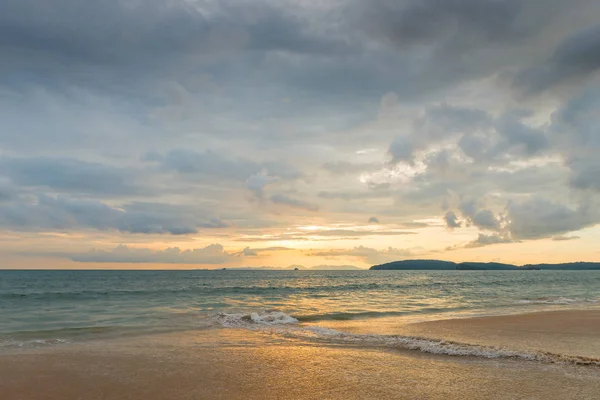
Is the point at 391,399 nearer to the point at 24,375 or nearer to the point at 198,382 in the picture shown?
the point at 198,382

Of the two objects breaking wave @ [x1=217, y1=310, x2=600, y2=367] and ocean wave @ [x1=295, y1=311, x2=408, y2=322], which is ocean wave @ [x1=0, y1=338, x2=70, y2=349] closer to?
breaking wave @ [x1=217, y1=310, x2=600, y2=367]

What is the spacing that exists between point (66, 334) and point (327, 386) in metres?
15.3

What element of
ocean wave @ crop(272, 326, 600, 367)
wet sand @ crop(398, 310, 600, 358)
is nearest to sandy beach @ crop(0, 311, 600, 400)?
wet sand @ crop(398, 310, 600, 358)

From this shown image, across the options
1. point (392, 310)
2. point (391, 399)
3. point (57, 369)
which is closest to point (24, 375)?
point (57, 369)

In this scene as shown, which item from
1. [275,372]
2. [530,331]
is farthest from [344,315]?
[275,372]

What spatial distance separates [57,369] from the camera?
12.4 metres

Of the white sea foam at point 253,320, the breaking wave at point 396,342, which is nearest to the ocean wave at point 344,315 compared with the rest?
the white sea foam at point 253,320

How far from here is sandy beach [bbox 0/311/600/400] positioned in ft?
32.1

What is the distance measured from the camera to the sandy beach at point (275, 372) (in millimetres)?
9774

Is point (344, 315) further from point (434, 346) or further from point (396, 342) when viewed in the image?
point (434, 346)

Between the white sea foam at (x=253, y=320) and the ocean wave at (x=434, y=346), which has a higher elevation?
the ocean wave at (x=434, y=346)

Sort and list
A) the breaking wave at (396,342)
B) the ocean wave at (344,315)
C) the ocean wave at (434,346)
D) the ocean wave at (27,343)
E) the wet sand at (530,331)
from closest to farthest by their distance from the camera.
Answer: the ocean wave at (434,346)
the breaking wave at (396,342)
the wet sand at (530,331)
the ocean wave at (27,343)
the ocean wave at (344,315)

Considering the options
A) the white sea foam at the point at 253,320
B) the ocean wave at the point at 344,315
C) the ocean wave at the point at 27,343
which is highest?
the ocean wave at the point at 27,343

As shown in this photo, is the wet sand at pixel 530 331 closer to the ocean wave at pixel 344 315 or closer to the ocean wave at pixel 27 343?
the ocean wave at pixel 344 315
